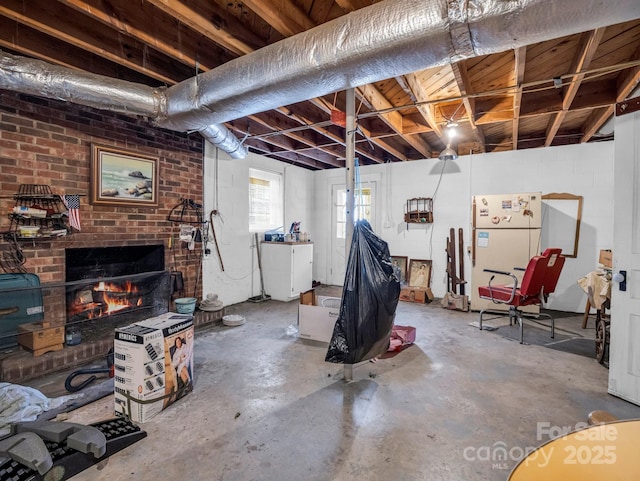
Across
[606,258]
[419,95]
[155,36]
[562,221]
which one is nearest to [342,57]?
[155,36]

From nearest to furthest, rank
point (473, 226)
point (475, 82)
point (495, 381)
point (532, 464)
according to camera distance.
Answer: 1. point (532, 464)
2. point (495, 381)
3. point (475, 82)
4. point (473, 226)

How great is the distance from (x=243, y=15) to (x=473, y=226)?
12.6 ft

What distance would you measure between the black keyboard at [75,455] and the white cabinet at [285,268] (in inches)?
125

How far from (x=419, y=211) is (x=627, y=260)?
331 cm

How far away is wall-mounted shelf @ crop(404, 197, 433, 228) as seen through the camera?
5289mm

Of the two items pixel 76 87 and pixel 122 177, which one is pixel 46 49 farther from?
pixel 122 177

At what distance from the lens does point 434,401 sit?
2.18 m

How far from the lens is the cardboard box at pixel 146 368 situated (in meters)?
1.88

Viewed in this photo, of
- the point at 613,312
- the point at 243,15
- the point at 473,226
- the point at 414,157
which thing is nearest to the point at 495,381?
the point at 613,312

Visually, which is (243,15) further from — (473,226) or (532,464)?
(473,226)

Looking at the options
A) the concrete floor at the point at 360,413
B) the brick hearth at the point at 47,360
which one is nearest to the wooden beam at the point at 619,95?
the concrete floor at the point at 360,413

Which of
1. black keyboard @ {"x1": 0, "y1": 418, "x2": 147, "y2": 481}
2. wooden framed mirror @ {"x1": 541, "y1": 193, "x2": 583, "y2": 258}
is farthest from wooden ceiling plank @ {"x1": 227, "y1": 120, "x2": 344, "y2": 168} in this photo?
wooden framed mirror @ {"x1": 541, "y1": 193, "x2": 583, "y2": 258}

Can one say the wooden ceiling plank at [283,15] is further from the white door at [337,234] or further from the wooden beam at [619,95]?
the white door at [337,234]

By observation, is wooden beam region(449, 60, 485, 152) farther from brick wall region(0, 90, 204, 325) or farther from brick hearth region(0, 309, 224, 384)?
brick hearth region(0, 309, 224, 384)
